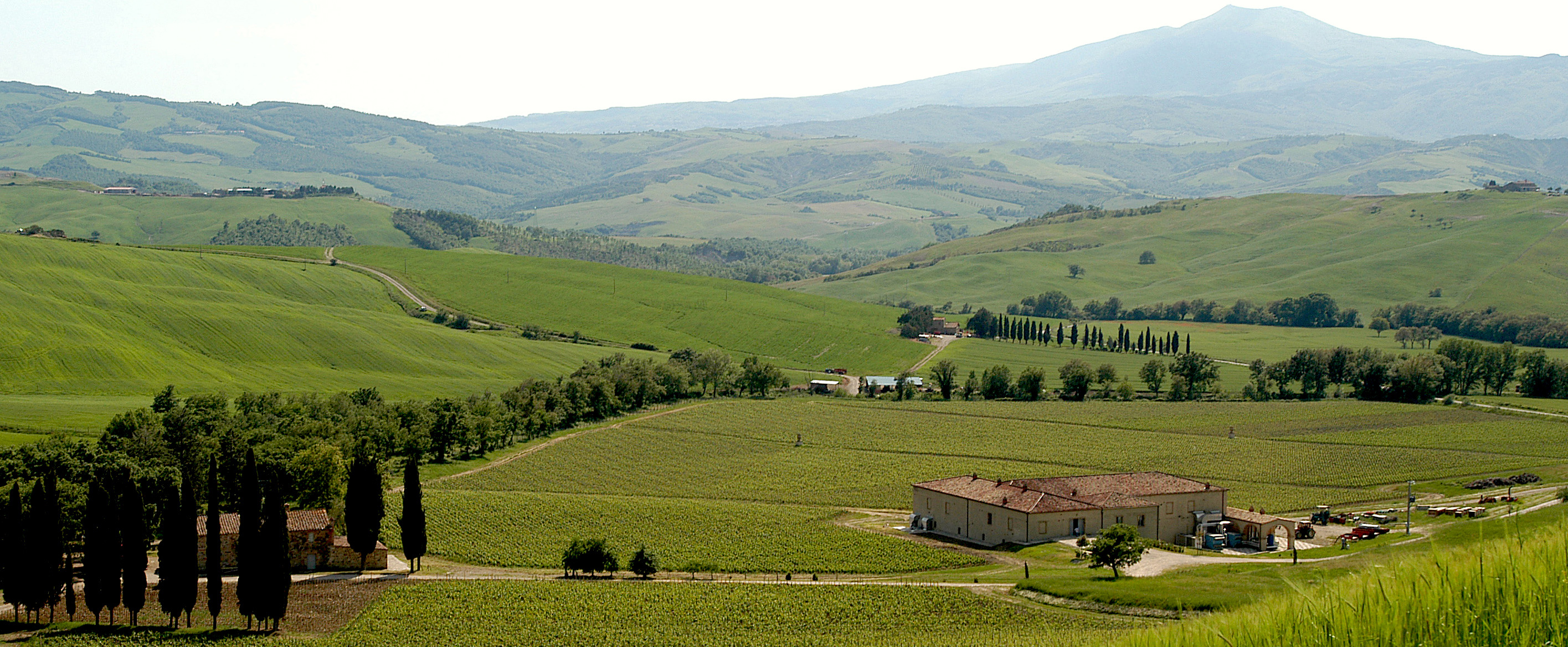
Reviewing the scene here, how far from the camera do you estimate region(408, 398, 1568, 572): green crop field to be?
236 ft

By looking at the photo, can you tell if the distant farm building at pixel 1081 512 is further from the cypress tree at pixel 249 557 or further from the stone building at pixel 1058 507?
the cypress tree at pixel 249 557

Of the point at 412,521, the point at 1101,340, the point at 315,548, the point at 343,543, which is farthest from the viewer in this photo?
the point at 1101,340

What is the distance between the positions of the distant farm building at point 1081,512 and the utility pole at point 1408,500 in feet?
23.0

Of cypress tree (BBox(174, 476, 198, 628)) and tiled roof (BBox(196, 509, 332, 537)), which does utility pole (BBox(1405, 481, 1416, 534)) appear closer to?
tiled roof (BBox(196, 509, 332, 537))

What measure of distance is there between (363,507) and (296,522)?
5474 millimetres

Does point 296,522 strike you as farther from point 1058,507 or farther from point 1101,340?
point 1101,340

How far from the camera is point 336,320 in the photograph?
165 metres

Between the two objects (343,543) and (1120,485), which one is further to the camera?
(1120,485)

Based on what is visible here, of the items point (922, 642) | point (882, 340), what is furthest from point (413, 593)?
point (882, 340)

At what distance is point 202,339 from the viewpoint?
14762 centimetres

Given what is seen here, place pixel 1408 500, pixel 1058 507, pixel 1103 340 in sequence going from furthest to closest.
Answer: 1. pixel 1103 340
2. pixel 1408 500
3. pixel 1058 507

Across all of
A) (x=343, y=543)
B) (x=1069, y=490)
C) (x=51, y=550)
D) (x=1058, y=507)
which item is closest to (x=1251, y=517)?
(x=1069, y=490)

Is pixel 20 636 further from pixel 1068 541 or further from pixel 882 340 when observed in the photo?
pixel 882 340

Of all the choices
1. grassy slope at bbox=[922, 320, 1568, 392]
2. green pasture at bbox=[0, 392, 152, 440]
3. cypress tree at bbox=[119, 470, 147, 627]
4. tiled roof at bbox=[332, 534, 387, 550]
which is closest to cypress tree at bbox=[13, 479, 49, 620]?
cypress tree at bbox=[119, 470, 147, 627]
